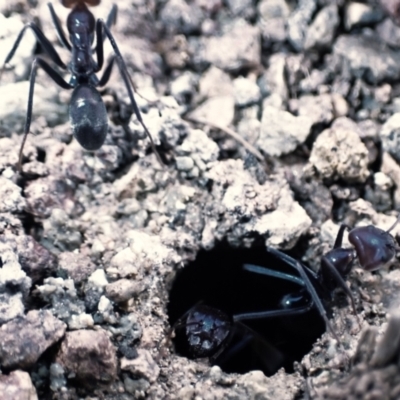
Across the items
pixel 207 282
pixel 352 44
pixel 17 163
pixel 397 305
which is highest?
pixel 352 44

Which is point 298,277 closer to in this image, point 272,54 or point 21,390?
point 272,54

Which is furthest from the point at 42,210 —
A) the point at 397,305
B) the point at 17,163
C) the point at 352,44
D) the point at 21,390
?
the point at 352,44

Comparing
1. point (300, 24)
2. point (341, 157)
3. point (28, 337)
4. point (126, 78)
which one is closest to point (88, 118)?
point (126, 78)

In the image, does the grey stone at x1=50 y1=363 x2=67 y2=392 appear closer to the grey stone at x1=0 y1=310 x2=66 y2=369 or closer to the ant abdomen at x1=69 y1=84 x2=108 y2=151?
the grey stone at x1=0 y1=310 x2=66 y2=369

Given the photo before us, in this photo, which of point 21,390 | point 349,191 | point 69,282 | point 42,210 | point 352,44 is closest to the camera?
point 21,390

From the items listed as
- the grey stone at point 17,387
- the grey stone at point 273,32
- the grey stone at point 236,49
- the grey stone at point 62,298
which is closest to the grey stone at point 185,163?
the grey stone at point 236,49

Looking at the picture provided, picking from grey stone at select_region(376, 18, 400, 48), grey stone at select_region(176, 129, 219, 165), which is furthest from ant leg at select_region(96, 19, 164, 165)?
grey stone at select_region(376, 18, 400, 48)
